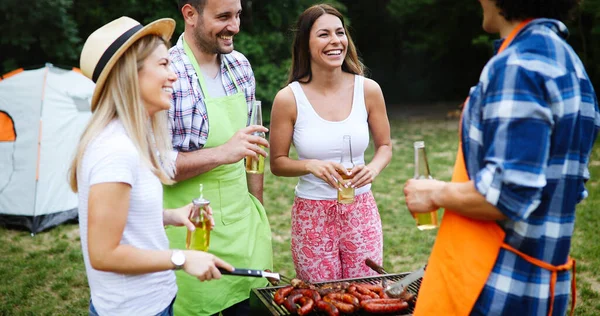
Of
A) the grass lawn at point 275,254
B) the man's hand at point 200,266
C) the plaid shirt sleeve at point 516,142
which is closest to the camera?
the plaid shirt sleeve at point 516,142

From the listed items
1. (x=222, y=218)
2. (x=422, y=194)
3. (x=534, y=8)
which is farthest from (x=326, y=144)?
(x=534, y=8)

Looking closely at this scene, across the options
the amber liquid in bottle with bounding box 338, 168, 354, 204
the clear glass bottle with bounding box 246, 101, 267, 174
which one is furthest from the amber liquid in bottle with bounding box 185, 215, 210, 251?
the amber liquid in bottle with bounding box 338, 168, 354, 204

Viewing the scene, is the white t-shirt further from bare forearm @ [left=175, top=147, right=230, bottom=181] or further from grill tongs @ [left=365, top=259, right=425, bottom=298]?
grill tongs @ [left=365, top=259, right=425, bottom=298]

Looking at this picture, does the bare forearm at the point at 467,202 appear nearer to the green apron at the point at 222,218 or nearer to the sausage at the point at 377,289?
the sausage at the point at 377,289

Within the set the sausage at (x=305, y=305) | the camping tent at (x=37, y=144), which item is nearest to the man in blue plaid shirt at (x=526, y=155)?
the sausage at (x=305, y=305)

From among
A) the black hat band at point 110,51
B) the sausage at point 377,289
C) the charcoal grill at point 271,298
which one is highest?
the black hat band at point 110,51

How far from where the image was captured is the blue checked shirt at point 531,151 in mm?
1644

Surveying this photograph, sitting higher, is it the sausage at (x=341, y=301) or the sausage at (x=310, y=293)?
the sausage at (x=310, y=293)

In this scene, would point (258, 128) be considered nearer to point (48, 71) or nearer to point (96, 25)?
point (48, 71)

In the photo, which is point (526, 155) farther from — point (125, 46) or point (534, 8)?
point (125, 46)

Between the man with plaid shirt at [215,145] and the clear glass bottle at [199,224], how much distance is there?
1.68 ft

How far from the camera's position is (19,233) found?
704 centimetres

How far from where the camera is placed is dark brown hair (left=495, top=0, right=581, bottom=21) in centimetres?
177

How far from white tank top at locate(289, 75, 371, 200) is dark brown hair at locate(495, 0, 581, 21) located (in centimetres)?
160
